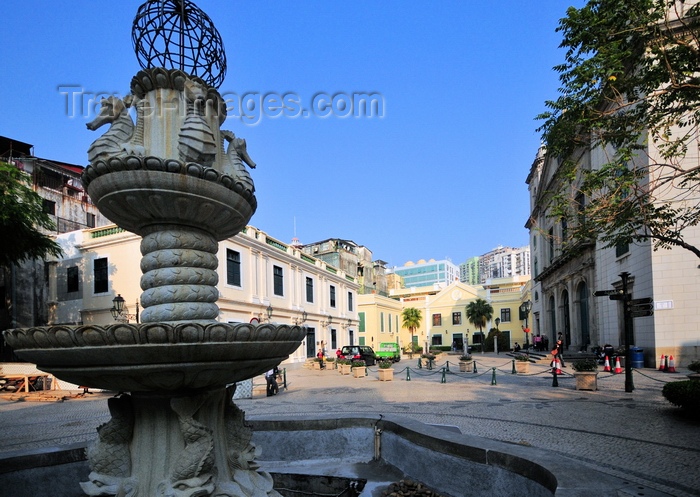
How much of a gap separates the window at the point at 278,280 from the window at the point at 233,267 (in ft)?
12.3

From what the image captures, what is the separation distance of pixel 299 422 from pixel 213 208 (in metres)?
3.13

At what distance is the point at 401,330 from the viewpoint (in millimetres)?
60719

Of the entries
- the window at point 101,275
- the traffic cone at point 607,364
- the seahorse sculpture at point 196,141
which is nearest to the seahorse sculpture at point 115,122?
the seahorse sculpture at point 196,141

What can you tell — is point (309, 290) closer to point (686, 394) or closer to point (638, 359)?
point (638, 359)

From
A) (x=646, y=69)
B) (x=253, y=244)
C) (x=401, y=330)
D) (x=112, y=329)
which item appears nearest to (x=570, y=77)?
(x=646, y=69)

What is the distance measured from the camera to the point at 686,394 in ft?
29.5

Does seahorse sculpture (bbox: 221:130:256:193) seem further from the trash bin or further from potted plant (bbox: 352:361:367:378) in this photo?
the trash bin

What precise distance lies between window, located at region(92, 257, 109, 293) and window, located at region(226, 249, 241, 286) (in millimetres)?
5737

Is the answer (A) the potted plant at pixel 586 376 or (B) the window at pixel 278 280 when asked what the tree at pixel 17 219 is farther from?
(A) the potted plant at pixel 586 376

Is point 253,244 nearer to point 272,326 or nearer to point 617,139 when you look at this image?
Result: point 617,139

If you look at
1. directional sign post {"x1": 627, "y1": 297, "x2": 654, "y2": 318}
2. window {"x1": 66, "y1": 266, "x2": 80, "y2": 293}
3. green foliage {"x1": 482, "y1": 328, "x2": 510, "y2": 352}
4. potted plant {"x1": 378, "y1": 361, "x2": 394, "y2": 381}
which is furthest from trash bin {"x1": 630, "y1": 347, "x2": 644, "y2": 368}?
green foliage {"x1": 482, "y1": 328, "x2": 510, "y2": 352}

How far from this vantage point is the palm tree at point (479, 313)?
59250 mm

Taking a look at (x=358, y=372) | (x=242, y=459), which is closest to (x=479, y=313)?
(x=358, y=372)

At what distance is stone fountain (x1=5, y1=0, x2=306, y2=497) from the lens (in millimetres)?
2984
